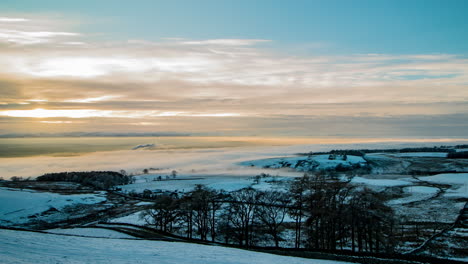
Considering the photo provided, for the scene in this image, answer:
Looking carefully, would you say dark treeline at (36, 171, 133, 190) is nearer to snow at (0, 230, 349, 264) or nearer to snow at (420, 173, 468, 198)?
snow at (0, 230, 349, 264)

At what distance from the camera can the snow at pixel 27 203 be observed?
53191mm

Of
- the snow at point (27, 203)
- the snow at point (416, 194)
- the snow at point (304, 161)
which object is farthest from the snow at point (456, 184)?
the snow at point (27, 203)

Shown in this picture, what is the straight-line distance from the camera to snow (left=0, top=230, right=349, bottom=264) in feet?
51.6

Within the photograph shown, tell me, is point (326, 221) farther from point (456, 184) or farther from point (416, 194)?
point (456, 184)

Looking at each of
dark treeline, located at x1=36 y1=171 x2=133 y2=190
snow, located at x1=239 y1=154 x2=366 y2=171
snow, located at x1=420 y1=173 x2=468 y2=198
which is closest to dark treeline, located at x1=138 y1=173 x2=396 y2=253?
snow, located at x1=420 y1=173 x2=468 y2=198

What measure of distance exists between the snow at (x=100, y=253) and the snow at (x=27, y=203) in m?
41.0

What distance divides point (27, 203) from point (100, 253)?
2152 inches

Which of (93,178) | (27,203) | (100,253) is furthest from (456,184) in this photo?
(93,178)

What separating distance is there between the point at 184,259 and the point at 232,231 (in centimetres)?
1704

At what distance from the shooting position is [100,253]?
18000mm

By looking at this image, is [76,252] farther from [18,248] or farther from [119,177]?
[119,177]

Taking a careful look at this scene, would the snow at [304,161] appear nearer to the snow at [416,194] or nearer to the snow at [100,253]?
the snow at [416,194]

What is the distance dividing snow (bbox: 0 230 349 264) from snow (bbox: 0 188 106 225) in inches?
1615

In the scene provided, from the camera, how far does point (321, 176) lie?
3753 centimetres
